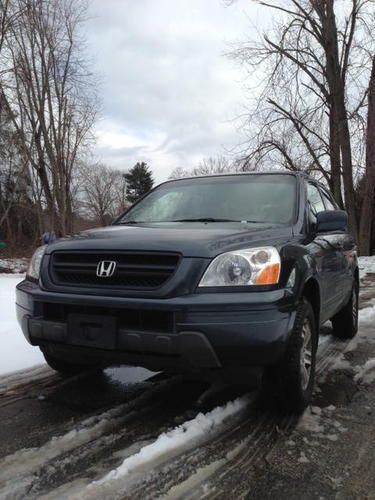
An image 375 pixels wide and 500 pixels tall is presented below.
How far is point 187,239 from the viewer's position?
2.92 meters

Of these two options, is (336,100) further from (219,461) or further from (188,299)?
(219,461)

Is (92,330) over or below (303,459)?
over

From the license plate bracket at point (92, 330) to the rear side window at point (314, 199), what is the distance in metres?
2.16

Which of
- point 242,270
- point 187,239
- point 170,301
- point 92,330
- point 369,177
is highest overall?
point 369,177

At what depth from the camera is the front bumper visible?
2652 millimetres

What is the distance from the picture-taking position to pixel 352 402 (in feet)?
11.4

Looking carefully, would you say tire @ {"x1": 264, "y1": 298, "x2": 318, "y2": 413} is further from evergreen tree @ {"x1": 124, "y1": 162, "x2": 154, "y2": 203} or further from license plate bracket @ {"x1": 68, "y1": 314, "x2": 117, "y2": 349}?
evergreen tree @ {"x1": 124, "y1": 162, "x2": 154, "y2": 203}

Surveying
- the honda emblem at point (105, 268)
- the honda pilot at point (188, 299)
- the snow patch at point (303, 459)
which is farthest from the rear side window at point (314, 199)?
the snow patch at point (303, 459)

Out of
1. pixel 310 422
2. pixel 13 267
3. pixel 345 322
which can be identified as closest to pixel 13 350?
pixel 310 422

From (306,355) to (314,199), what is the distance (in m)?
1.68

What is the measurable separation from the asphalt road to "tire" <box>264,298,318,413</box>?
0.39 feet

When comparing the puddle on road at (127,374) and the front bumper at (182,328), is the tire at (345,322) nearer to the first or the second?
the puddle on road at (127,374)

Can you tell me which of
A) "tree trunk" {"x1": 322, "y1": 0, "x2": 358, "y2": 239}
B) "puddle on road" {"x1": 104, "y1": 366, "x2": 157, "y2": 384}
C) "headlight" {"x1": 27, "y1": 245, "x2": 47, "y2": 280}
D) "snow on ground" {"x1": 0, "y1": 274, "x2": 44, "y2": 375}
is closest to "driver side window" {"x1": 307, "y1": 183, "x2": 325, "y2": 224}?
"puddle on road" {"x1": 104, "y1": 366, "x2": 157, "y2": 384}

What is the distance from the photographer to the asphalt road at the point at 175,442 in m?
2.33
